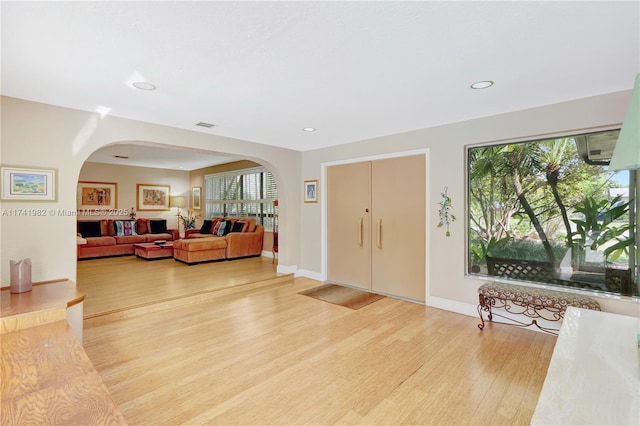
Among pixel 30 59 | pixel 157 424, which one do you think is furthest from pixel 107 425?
pixel 30 59

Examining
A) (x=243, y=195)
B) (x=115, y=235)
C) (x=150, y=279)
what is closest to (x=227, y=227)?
(x=243, y=195)

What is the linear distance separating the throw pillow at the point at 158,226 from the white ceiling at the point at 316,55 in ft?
20.0

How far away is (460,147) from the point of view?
379 cm

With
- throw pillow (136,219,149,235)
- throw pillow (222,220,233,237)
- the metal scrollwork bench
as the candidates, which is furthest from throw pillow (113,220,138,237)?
the metal scrollwork bench

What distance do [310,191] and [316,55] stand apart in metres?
3.52

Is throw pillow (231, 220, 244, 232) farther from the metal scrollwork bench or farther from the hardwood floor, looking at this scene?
the metal scrollwork bench

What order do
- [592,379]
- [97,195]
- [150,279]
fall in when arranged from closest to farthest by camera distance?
[592,379] → [150,279] → [97,195]

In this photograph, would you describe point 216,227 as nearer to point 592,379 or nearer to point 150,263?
point 150,263

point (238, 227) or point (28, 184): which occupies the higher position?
point (28, 184)

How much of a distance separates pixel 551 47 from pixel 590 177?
1.66 metres

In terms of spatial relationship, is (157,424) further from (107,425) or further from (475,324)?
(475,324)

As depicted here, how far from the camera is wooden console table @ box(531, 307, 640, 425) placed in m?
0.82

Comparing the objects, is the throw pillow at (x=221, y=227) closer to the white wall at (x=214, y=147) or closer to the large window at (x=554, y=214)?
the white wall at (x=214, y=147)

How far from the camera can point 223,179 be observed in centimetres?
892
